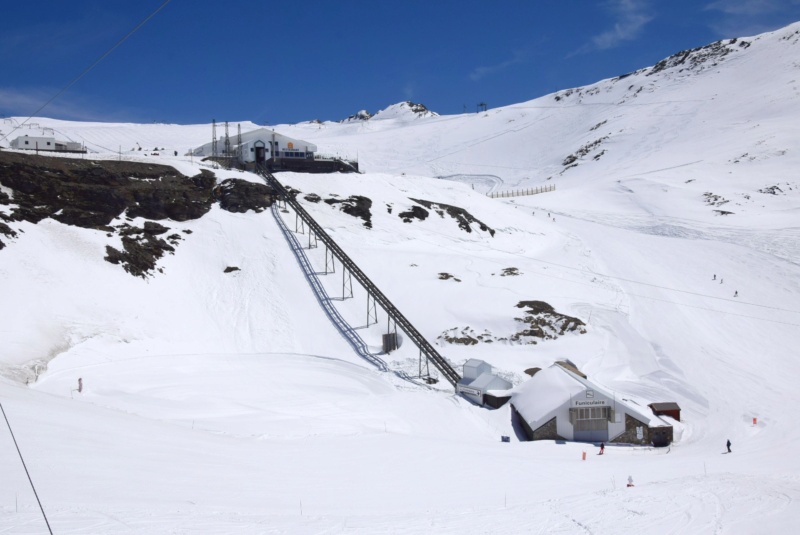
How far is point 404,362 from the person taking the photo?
3056 cm

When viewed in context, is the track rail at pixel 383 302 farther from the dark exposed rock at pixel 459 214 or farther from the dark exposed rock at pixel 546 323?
the dark exposed rock at pixel 459 214

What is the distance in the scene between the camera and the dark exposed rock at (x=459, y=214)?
5334 centimetres

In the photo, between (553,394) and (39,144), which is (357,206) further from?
(39,144)

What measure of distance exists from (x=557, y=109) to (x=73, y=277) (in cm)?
13924

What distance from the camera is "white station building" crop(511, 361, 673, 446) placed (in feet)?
80.9

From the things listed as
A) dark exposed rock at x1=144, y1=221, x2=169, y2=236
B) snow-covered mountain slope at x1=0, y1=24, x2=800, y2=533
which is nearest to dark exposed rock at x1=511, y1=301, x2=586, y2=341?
snow-covered mountain slope at x1=0, y1=24, x2=800, y2=533

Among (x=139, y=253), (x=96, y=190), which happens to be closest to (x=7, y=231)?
(x=139, y=253)

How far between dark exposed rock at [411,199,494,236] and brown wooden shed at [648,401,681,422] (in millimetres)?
28325

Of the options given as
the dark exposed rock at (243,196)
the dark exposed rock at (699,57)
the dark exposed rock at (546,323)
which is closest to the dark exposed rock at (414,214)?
the dark exposed rock at (243,196)

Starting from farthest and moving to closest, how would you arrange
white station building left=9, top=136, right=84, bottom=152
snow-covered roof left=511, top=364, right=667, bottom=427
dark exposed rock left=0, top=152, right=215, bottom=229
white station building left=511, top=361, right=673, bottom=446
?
white station building left=9, top=136, right=84, bottom=152 → dark exposed rock left=0, top=152, right=215, bottom=229 → snow-covered roof left=511, top=364, right=667, bottom=427 → white station building left=511, top=361, right=673, bottom=446

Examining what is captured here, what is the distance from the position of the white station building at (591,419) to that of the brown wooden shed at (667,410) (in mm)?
715

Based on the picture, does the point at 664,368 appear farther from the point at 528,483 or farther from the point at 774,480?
the point at 528,483

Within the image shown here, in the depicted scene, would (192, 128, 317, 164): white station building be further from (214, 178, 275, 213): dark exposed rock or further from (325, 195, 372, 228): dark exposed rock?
(214, 178, 275, 213): dark exposed rock

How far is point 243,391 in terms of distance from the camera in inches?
965
